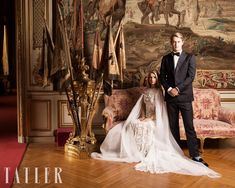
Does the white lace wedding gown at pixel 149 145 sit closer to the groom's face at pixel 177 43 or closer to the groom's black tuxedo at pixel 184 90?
the groom's black tuxedo at pixel 184 90

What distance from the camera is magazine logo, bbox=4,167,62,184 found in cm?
346

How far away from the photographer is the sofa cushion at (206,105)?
200 inches

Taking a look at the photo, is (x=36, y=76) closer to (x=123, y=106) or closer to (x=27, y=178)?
(x=123, y=106)

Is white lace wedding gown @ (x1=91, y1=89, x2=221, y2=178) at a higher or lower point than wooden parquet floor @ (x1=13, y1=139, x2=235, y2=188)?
higher

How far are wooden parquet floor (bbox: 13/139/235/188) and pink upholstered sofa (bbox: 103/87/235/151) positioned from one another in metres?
0.33

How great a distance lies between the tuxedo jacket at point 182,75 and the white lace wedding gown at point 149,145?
13.0 inches

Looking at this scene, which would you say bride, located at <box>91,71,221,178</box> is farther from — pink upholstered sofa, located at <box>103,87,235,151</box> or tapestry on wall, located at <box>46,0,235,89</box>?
tapestry on wall, located at <box>46,0,235,89</box>

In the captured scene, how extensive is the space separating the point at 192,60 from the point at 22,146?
2.72 m

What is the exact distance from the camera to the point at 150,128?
13.6 ft

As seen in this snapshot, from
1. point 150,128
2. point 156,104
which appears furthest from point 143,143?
point 156,104

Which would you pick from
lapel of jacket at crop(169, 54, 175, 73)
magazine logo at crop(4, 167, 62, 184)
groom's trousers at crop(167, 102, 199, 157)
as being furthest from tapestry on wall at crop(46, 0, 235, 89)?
magazine logo at crop(4, 167, 62, 184)

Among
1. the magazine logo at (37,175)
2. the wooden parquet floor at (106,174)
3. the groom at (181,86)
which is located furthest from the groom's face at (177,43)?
the magazine logo at (37,175)

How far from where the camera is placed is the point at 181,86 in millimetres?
3939

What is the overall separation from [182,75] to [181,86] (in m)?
0.15
